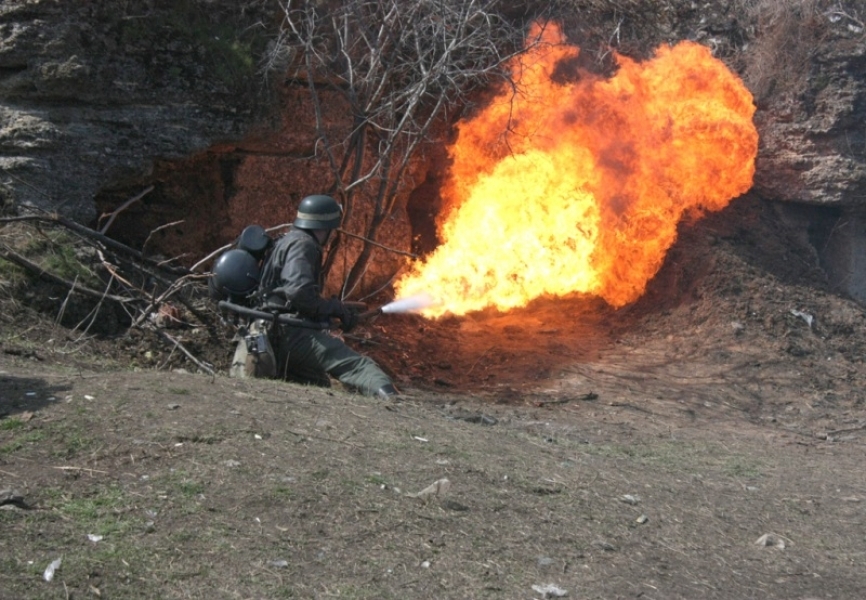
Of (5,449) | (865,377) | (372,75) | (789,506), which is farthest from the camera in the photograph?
(865,377)

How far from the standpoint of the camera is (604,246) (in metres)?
12.7

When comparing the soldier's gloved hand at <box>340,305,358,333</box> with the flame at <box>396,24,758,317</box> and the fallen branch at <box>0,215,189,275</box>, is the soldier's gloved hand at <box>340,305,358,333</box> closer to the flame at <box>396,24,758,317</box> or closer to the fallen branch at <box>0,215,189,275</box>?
the fallen branch at <box>0,215,189,275</box>

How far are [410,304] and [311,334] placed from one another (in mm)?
1642

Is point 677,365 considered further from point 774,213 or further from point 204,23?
point 204,23

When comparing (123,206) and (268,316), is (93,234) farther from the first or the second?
(268,316)

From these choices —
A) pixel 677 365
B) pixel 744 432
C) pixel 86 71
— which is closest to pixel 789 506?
pixel 744 432

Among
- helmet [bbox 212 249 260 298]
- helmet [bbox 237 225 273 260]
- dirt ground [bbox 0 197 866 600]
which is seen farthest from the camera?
helmet [bbox 237 225 273 260]

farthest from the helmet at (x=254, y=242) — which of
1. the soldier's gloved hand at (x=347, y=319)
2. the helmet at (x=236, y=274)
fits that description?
the soldier's gloved hand at (x=347, y=319)

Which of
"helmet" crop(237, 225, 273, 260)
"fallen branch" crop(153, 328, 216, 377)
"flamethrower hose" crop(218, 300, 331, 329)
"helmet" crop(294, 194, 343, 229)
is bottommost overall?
"fallen branch" crop(153, 328, 216, 377)

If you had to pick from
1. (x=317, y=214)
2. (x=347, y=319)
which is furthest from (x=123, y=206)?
(x=347, y=319)

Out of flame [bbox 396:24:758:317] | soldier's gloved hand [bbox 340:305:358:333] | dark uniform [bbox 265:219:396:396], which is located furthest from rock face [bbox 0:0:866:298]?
soldier's gloved hand [bbox 340:305:358:333]

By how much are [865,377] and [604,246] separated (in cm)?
350

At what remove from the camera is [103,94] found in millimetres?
9352

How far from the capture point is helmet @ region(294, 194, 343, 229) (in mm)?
8203
